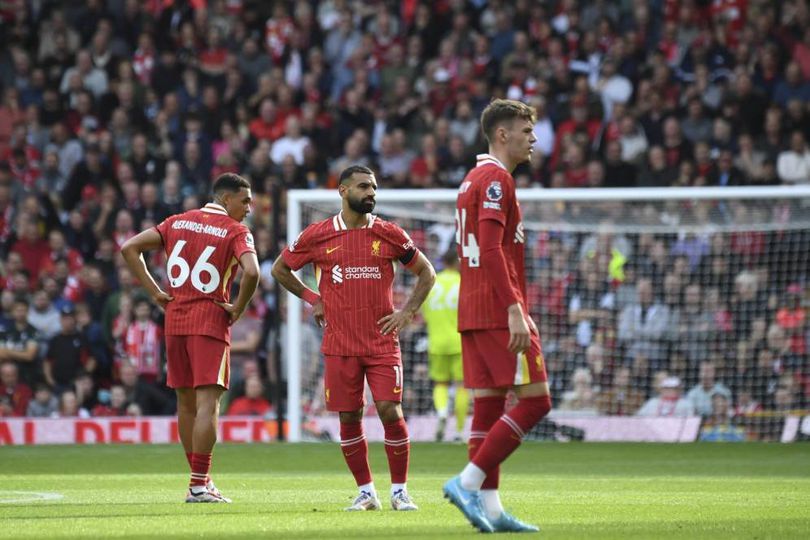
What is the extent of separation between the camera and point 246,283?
10.2 m

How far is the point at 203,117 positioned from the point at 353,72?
2385 millimetres

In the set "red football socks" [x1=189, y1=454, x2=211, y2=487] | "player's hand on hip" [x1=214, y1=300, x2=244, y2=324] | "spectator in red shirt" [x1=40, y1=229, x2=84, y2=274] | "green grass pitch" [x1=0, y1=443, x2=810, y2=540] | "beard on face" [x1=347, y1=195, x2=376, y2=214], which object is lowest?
"green grass pitch" [x1=0, y1=443, x2=810, y2=540]

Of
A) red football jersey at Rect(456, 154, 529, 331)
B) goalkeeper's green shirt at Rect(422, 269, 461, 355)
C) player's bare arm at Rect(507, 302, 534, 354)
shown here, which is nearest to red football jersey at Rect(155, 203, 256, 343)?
red football jersey at Rect(456, 154, 529, 331)

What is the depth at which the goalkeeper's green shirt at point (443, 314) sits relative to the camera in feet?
58.7

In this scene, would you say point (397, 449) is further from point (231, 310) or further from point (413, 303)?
point (231, 310)

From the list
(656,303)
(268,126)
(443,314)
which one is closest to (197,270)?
(443,314)

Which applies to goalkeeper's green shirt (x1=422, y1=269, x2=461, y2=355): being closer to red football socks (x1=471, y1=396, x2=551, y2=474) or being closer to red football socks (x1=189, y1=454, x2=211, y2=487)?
red football socks (x1=189, y1=454, x2=211, y2=487)

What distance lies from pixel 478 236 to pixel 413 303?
178 centimetres

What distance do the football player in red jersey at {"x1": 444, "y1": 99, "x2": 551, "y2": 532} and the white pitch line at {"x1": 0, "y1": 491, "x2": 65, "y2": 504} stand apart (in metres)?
3.76

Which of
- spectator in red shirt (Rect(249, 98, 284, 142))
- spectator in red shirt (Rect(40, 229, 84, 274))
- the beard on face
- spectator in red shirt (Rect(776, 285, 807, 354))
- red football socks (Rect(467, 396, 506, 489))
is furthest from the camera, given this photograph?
spectator in red shirt (Rect(249, 98, 284, 142))

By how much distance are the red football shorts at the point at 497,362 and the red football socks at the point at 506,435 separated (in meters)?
0.14

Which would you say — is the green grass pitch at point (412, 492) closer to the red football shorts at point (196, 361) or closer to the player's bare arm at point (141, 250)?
the red football shorts at point (196, 361)

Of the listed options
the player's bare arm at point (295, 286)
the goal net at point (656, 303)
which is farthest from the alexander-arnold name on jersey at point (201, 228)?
the goal net at point (656, 303)

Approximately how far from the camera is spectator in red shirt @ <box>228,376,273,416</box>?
18.8 meters
